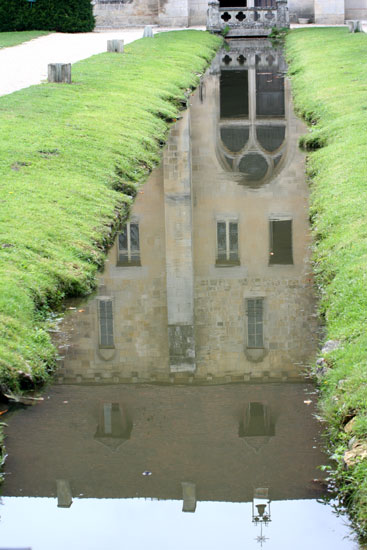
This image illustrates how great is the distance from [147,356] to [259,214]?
6.08m

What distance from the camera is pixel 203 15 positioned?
53.7 m

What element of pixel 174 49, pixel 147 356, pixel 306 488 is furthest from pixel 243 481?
pixel 174 49

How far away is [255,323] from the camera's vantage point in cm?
998

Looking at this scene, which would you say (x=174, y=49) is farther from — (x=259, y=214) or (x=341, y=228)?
(x=341, y=228)

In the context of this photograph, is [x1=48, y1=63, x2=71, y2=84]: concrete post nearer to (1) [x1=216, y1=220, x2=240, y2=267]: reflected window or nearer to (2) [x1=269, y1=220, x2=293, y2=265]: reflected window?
(2) [x1=269, y1=220, x2=293, y2=265]: reflected window

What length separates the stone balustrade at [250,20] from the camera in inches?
1906

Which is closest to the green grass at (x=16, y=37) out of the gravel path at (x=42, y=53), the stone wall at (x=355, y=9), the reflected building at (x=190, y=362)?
the gravel path at (x=42, y=53)

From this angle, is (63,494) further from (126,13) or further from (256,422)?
(126,13)

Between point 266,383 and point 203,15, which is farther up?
point 203,15

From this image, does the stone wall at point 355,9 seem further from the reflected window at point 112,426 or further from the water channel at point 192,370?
the reflected window at point 112,426

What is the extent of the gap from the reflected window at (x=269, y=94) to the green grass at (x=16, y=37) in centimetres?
1256

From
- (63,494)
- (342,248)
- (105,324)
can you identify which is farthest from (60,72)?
(63,494)

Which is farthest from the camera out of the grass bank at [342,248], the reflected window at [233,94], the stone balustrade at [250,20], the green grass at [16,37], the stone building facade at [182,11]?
the stone building facade at [182,11]

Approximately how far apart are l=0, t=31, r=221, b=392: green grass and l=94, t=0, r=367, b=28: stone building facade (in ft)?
79.1
